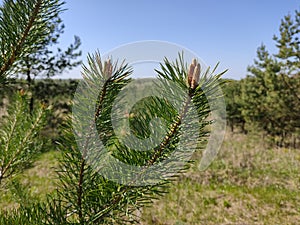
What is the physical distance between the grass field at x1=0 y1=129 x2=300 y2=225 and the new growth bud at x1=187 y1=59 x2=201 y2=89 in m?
1.63

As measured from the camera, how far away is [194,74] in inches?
14.7

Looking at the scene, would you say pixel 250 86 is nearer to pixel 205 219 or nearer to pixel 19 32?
pixel 205 219

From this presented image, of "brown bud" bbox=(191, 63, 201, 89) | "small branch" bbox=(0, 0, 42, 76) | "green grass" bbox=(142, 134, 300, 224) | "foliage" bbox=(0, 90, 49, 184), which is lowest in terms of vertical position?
"green grass" bbox=(142, 134, 300, 224)

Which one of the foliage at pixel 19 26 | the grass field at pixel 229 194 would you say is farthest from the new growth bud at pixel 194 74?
the grass field at pixel 229 194

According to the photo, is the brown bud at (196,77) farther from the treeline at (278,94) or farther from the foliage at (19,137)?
the treeline at (278,94)

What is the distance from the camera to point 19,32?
0.52 meters

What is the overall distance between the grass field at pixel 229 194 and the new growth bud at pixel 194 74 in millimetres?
1632

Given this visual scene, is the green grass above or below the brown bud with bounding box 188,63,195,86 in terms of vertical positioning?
below

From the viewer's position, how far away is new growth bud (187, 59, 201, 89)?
0.37 meters

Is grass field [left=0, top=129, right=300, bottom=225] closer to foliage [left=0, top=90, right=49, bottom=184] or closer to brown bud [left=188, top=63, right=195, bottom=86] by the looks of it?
foliage [left=0, top=90, right=49, bottom=184]

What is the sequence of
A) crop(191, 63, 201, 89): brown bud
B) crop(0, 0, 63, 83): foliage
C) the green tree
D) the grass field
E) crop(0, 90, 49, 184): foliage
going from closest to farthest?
crop(191, 63, 201, 89): brown bud
crop(0, 0, 63, 83): foliage
crop(0, 90, 49, 184): foliage
the grass field
the green tree

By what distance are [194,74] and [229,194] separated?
352 centimetres

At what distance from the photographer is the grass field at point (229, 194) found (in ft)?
9.08

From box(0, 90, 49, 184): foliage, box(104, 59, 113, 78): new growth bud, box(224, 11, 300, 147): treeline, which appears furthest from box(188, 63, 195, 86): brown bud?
box(224, 11, 300, 147): treeline
